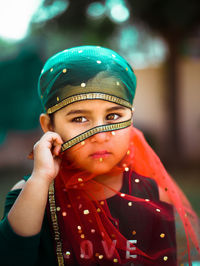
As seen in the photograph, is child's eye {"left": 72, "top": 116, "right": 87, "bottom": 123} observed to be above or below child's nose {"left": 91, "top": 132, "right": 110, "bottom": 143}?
above

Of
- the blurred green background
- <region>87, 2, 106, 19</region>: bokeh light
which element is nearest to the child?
the blurred green background

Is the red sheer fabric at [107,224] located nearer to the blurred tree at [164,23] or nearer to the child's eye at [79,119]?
the child's eye at [79,119]

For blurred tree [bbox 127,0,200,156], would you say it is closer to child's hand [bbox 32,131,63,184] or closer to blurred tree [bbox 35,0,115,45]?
blurred tree [bbox 35,0,115,45]

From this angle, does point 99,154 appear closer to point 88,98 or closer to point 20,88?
point 88,98

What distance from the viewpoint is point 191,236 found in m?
1.62

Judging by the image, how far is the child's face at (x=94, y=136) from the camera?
1422 millimetres

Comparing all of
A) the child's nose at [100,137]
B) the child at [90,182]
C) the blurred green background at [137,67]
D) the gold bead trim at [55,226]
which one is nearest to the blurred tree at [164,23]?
the blurred green background at [137,67]

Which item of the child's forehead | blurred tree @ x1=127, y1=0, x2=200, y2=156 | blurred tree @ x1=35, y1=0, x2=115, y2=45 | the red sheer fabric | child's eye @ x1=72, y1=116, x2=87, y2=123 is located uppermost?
blurred tree @ x1=35, y1=0, x2=115, y2=45

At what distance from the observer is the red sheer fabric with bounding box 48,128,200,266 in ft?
4.71

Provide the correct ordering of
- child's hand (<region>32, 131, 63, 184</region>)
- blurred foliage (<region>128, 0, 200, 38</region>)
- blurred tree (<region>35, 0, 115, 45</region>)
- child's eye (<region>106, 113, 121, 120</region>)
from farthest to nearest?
blurred tree (<region>35, 0, 115, 45</region>), blurred foliage (<region>128, 0, 200, 38</region>), child's eye (<region>106, 113, 121, 120</region>), child's hand (<region>32, 131, 63, 184</region>)

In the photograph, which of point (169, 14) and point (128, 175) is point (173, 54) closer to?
point (169, 14)

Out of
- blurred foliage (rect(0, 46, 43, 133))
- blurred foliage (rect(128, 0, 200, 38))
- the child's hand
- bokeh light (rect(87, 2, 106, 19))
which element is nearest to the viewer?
the child's hand

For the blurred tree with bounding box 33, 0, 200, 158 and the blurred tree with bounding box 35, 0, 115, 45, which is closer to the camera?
the blurred tree with bounding box 33, 0, 200, 158

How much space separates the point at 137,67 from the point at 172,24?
10.1 ft
